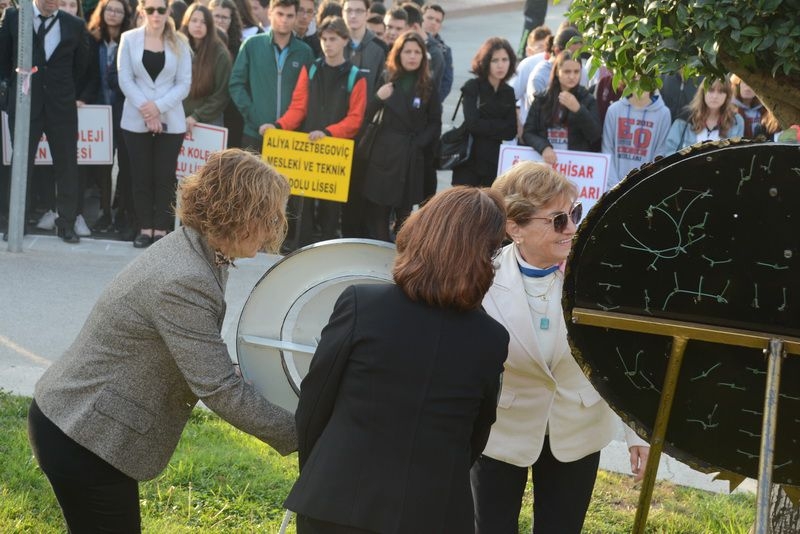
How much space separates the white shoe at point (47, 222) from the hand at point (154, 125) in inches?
50.6

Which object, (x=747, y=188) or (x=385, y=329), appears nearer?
(x=747, y=188)

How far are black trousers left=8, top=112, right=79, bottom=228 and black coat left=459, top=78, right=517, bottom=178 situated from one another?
3320 millimetres

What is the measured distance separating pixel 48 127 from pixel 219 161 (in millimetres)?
6477

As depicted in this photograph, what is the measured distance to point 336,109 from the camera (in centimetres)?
961

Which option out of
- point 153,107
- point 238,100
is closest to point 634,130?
point 238,100

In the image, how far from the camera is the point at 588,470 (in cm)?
387

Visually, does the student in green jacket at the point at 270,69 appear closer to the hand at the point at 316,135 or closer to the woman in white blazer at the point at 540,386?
the hand at the point at 316,135

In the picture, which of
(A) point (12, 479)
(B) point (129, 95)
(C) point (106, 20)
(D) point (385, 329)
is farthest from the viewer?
(C) point (106, 20)

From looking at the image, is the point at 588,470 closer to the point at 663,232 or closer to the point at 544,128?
the point at 663,232

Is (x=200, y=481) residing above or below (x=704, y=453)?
below

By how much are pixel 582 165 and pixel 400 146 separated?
1535mm

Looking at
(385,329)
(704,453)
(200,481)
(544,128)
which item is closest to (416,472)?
(385,329)

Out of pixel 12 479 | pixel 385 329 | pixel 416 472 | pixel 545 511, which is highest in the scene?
pixel 385 329

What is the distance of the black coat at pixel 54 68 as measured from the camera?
897 centimetres
